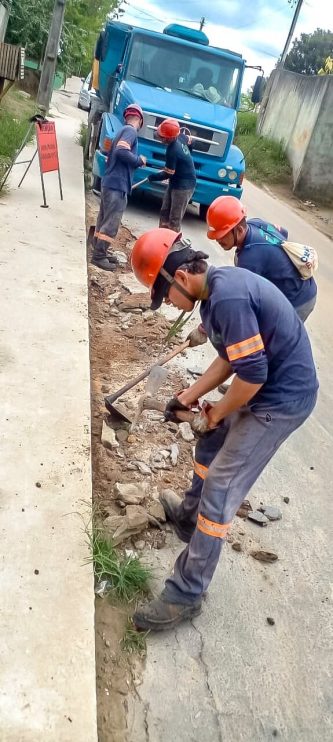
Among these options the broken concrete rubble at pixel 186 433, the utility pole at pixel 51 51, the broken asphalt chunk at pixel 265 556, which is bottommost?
the broken asphalt chunk at pixel 265 556

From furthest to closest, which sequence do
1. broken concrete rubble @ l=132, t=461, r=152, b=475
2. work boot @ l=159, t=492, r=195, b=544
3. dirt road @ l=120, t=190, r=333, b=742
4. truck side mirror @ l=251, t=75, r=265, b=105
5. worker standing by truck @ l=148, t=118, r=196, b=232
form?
truck side mirror @ l=251, t=75, r=265, b=105
worker standing by truck @ l=148, t=118, r=196, b=232
broken concrete rubble @ l=132, t=461, r=152, b=475
work boot @ l=159, t=492, r=195, b=544
dirt road @ l=120, t=190, r=333, b=742

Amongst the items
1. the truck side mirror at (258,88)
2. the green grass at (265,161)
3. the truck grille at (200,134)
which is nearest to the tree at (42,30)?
the green grass at (265,161)

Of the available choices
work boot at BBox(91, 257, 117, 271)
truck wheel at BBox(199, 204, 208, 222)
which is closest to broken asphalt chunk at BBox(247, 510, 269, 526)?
work boot at BBox(91, 257, 117, 271)

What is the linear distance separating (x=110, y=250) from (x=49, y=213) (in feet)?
3.25

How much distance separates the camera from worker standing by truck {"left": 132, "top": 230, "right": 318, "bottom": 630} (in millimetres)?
2322

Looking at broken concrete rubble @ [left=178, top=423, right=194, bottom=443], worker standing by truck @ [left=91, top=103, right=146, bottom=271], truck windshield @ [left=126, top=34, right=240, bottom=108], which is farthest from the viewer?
truck windshield @ [left=126, top=34, right=240, bottom=108]

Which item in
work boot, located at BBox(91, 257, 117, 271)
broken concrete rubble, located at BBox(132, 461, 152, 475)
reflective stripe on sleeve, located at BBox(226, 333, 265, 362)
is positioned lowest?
broken concrete rubble, located at BBox(132, 461, 152, 475)

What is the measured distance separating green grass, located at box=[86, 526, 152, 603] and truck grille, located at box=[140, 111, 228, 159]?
740 centimetres

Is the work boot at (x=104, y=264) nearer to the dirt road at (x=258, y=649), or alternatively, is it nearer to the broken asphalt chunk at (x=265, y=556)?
the dirt road at (x=258, y=649)

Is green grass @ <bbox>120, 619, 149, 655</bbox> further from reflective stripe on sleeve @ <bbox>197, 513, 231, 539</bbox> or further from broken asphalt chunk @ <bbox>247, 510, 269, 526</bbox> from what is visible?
broken asphalt chunk @ <bbox>247, 510, 269, 526</bbox>

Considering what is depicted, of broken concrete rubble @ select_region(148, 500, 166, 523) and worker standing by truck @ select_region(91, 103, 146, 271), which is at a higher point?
worker standing by truck @ select_region(91, 103, 146, 271)

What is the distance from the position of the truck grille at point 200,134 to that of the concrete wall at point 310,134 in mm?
7894

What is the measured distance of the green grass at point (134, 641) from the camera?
2643 millimetres

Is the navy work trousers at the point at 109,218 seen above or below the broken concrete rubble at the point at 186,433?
above
